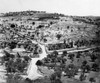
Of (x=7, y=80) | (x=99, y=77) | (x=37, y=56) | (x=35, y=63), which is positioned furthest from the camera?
(x=37, y=56)

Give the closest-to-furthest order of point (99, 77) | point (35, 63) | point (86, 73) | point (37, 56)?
1. point (99, 77)
2. point (86, 73)
3. point (35, 63)
4. point (37, 56)

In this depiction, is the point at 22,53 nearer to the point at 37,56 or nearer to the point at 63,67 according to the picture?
the point at 37,56

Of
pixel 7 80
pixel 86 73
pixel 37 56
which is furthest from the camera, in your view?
pixel 37 56

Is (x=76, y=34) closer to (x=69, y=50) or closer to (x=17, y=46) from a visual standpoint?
(x=69, y=50)

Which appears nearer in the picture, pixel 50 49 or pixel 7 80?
pixel 7 80

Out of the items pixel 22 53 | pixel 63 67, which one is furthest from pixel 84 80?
pixel 22 53

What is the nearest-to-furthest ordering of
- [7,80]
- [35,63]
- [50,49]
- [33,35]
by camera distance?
[7,80], [35,63], [50,49], [33,35]

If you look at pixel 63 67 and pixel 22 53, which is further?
pixel 22 53

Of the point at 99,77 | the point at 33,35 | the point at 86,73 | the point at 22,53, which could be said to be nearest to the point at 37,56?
the point at 22,53

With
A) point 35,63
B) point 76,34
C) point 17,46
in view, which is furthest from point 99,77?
point 76,34
